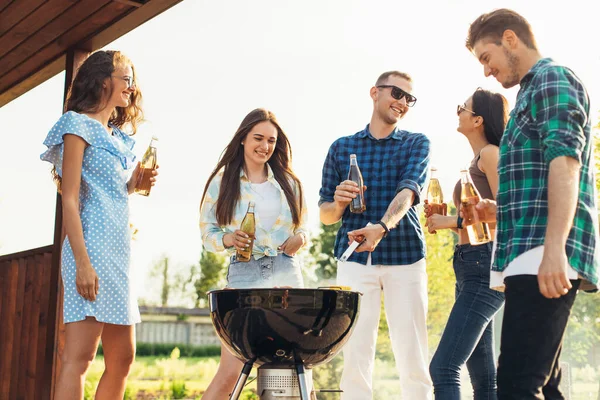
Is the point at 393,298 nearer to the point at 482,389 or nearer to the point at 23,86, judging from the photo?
the point at 482,389

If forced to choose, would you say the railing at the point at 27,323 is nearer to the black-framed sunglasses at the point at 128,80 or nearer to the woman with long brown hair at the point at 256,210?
the woman with long brown hair at the point at 256,210

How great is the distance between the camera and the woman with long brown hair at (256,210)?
129 inches

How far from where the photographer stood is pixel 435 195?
134 inches

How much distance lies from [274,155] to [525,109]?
1653 mm

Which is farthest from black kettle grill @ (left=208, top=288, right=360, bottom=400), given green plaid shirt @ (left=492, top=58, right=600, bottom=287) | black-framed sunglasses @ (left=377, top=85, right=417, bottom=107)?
black-framed sunglasses @ (left=377, top=85, right=417, bottom=107)

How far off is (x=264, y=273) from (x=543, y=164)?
1522mm

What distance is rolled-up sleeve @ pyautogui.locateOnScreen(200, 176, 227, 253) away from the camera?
3.36 m

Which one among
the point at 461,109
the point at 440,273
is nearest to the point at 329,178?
the point at 461,109

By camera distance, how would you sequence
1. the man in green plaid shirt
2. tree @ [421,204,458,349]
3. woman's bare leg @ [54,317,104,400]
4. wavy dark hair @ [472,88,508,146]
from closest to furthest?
the man in green plaid shirt < woman's bare leg @ [54,317,104,400] < wavy dark hair @ [472,88,508,146] < tree @ [421,204,458,349]

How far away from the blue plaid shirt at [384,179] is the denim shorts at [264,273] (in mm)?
306

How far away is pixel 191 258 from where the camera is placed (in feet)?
109

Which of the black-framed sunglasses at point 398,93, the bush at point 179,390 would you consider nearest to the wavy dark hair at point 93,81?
the black-framed sunglasses at point 398,93

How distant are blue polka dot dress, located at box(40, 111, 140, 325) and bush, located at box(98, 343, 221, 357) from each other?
1990 centimetres

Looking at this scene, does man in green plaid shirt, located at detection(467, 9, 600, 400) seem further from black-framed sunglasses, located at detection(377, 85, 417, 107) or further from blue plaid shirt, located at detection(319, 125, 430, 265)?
black-framed sunglasses, located at detection(377, 85, 417, 107)
